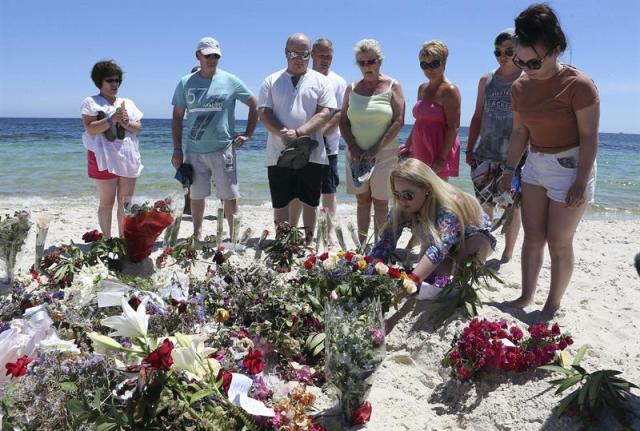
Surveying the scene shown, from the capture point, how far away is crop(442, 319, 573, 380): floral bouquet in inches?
109

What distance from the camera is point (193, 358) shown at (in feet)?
8.00

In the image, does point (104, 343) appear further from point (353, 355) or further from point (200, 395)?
point (353, 355)

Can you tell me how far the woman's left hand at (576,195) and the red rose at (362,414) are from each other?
70.5 inches

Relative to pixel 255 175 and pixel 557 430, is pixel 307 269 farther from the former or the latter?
pixel 255 175

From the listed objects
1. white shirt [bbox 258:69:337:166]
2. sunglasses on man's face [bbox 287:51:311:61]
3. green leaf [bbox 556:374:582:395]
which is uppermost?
sunglasses on man's face [bbox 287:51:311:61]

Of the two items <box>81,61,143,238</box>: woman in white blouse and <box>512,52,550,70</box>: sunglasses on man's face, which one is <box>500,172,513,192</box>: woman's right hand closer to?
<box>512,52,550,70</box>: sunglasses on man's face

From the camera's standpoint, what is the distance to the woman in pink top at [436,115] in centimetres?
484

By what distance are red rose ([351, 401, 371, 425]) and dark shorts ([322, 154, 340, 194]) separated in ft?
10.5

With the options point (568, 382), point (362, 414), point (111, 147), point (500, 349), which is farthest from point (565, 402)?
point (111, 147)

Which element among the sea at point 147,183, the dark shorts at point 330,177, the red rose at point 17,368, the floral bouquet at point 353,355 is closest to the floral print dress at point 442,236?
the floral bouquet at point 353,355

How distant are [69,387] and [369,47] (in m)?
3.64

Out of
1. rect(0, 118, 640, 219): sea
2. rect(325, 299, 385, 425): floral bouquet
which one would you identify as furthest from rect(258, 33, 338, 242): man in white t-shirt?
rect(0, 118, 640, 219): sea

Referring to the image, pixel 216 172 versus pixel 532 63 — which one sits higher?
pixel 532 63

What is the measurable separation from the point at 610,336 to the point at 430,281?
1.19m
